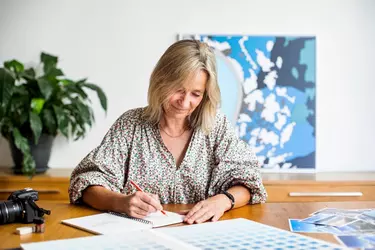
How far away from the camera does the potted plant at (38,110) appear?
3651mm

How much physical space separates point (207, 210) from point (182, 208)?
0.19 metres

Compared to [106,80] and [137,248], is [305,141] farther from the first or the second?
[137,248]

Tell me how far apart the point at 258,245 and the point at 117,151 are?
3.11 feet

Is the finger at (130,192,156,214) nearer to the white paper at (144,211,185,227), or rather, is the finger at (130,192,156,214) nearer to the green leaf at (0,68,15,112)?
the white paper at (144,211,185,227)

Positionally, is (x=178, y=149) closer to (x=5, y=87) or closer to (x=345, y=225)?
(x=345, y=225)

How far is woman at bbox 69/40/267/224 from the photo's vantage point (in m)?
2.09

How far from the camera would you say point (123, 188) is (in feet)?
7.08

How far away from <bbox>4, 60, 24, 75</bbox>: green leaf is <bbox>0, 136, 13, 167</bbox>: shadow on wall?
548 millimetres

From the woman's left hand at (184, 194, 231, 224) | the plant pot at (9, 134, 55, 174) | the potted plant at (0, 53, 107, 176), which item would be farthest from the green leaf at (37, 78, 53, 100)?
the woman's left hand at (184, 194, 231, 224)

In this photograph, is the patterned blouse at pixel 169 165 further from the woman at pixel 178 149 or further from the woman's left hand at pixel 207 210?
the woman's left hand at pixel 207 210

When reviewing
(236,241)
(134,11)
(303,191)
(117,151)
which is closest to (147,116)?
(117,151)

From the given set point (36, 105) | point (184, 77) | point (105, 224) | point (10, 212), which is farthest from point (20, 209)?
point (36, 105)

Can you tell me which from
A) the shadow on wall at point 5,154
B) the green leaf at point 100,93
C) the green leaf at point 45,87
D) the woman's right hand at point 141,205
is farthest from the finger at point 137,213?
the shadow on wall at point 5,154

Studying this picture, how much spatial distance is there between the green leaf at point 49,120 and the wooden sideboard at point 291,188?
0.34 meters
